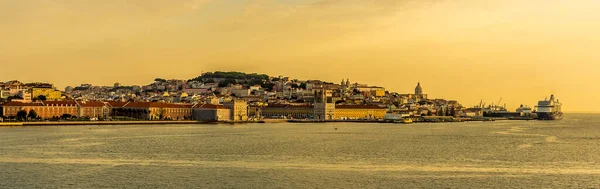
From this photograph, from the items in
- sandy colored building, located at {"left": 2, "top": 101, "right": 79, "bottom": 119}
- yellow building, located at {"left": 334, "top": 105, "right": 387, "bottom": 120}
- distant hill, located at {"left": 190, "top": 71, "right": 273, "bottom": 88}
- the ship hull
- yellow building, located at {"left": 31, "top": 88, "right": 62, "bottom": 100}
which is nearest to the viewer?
sandy colored building, located at {"left": 2, "top": 101, "right": 79, "bottom": 119}

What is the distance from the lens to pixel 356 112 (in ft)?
281

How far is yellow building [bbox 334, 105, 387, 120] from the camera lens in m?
84.2

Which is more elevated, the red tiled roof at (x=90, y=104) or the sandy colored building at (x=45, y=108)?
the red tiled roof at (x=90, y=104)

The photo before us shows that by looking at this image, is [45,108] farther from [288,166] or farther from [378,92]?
[378,92]

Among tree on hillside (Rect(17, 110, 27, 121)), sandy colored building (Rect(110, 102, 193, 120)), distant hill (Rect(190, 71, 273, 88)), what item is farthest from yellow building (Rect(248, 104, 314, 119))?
distant hill (Rect(190, 71, 273, 88))

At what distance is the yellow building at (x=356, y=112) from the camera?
84231 mm

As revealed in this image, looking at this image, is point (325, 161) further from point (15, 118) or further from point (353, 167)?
point (15, 118)

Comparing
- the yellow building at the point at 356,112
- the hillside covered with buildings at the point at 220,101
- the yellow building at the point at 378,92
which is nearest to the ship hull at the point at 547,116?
the hillside covered with buildings at the point at 220,101

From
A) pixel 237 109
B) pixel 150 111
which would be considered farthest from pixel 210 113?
pixel 150 111

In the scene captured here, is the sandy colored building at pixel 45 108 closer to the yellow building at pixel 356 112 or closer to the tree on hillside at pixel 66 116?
the tree on hillside at pixel 66 116

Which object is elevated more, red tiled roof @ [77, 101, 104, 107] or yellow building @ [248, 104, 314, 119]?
red tiled roof @ [77, 101, 104, 107]

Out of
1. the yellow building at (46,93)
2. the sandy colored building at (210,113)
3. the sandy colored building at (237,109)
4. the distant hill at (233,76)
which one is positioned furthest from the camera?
the distant hill at (233,76)

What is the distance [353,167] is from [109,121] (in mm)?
41303

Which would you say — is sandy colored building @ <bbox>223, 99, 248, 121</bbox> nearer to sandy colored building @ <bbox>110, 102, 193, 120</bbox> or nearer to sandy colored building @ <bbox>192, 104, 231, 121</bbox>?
sandy colored building @ <bbox>192, 104, 231, 121</bbox>
